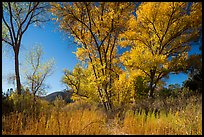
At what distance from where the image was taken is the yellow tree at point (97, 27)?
8789 mm

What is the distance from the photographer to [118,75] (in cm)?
987

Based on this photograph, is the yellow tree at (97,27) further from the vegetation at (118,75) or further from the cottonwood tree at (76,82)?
the cottonwood tree at (76,82)

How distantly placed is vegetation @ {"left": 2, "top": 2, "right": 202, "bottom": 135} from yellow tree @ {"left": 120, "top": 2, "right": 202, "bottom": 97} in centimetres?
5

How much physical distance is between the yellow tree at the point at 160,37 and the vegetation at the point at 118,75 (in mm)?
53

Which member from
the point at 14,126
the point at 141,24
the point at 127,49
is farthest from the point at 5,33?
the point at 14,126

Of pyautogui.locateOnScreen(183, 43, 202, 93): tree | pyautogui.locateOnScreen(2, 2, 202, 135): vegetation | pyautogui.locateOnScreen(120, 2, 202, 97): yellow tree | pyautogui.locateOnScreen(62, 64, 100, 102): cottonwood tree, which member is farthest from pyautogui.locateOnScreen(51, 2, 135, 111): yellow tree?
pyautogui.locateOnScreen(183, 43, 202, 93): tree

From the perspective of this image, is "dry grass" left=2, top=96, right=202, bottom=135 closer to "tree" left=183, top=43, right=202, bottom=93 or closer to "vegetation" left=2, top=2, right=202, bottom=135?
"vegetation" left=2, top=2, right=202, bottom=135

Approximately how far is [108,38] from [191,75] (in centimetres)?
648

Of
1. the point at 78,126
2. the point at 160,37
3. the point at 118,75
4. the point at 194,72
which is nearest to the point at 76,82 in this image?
the point at 118,75

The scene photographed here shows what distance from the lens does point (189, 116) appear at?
4.82m

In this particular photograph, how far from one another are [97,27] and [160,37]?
669 cm

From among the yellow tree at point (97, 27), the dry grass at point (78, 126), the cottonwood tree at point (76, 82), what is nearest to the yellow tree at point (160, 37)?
the cottonwood tree at point (76, 82)

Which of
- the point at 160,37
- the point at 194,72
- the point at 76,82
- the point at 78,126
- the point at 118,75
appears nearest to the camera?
the point at 78,126

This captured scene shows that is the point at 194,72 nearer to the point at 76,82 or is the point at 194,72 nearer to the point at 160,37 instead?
the point at 160,37
